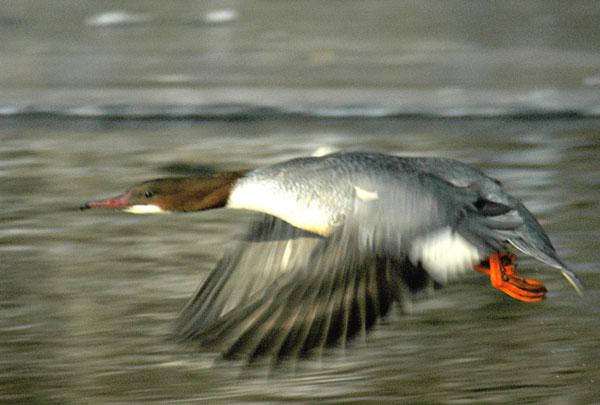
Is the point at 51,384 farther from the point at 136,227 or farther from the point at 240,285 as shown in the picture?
the point at 136,227

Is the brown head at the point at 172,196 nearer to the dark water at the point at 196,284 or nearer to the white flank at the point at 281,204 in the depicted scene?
the white flank at the point at 281,204

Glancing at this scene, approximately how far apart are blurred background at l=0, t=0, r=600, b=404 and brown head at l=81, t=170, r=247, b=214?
0.48 metres

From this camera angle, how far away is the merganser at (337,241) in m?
2.51

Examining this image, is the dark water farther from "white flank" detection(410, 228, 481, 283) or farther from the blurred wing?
"white flank" detection(410, 228, 481, 283)

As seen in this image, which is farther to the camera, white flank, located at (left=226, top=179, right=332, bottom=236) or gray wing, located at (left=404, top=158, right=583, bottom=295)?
gray wing, located at (left=404, top=158, right=583, bottom=295)

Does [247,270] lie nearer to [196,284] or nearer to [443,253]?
[196,284]

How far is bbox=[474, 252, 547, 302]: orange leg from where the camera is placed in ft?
9.46

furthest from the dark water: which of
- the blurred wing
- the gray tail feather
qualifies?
the gray tail feather

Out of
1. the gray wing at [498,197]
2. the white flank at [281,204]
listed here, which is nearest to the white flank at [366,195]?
the white flank at [281,204]

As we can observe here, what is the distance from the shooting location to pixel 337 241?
2598 mm

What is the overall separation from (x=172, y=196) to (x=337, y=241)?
0.75 metres

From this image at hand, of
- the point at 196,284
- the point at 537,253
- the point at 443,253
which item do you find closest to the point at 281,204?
the point at 443,253

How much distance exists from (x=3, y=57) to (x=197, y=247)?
11.7 feet

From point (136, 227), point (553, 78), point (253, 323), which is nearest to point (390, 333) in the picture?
point (253, 323)
